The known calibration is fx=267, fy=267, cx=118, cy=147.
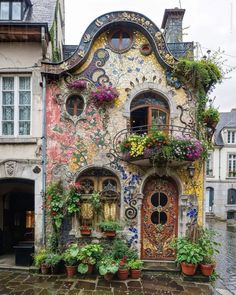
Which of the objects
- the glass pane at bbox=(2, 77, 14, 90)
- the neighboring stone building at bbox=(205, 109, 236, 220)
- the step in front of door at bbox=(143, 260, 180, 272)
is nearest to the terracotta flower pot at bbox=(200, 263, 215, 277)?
the step in front of door at bbox=(143, 260, 180, 272)

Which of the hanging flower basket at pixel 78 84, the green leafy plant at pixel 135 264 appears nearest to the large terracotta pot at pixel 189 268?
the green leafy plant at pixel 135 264

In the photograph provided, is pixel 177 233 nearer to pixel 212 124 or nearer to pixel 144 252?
pixel 144 252

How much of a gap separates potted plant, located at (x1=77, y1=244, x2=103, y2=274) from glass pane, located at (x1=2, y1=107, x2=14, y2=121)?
15.5 feet

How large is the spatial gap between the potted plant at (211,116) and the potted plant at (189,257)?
375cm

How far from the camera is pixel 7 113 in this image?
8.70 metres

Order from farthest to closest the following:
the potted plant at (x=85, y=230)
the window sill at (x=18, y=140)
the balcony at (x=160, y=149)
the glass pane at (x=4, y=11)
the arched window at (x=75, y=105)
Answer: the glass pane at (x=4, y=11) → the arched window at (x=75, y=105) → the window sill at (x=18, y=140) → the potted plant at (x=85, y=230) → the balcony at (x=160, y=149)

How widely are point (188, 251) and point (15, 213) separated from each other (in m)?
6.89

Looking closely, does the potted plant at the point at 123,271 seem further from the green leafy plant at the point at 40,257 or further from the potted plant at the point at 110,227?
the green leafy plant at the point at 40,257

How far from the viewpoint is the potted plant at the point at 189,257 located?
737 cm

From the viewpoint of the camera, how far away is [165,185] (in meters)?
8.62

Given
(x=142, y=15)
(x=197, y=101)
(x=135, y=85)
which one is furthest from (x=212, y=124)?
(x=142, y=15)

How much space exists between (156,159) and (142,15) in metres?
4.63

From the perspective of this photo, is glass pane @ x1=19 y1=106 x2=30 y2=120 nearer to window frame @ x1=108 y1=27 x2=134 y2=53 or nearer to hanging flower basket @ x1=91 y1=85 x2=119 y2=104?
hanging flower basket @ x1=91 y1=85 x2=119 y2=104

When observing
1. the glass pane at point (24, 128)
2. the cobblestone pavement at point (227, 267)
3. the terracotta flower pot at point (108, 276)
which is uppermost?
the glass pane at point (24, 128)
